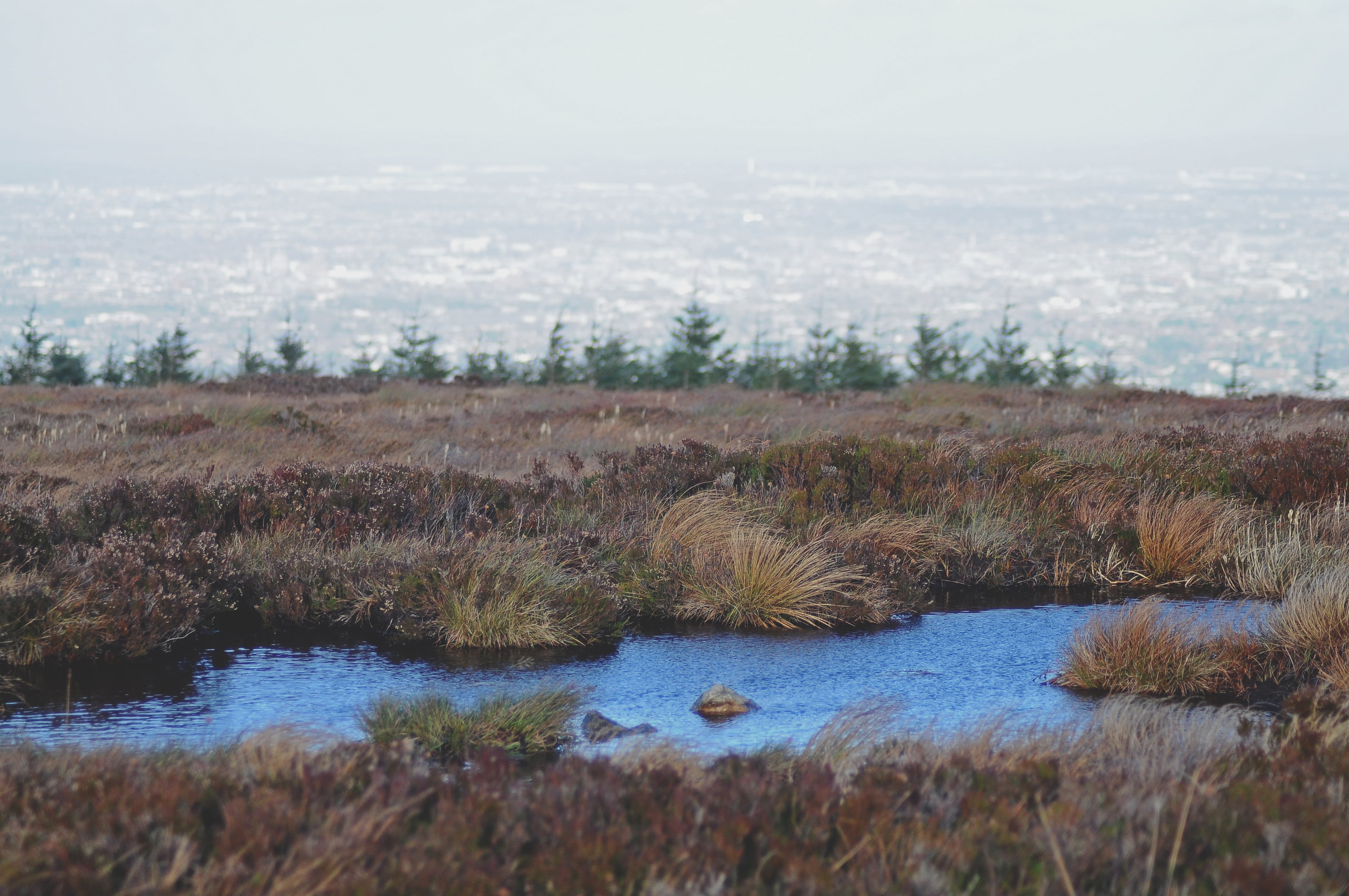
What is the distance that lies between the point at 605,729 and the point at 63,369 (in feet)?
86.5

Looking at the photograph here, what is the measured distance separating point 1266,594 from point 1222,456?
9.47ft

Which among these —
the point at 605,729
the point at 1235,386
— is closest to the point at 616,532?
the point at 605,729

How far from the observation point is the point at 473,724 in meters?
5.07

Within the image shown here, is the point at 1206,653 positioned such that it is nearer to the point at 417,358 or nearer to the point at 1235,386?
the point at 1235,386

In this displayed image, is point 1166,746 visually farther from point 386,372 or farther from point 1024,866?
point 386,372

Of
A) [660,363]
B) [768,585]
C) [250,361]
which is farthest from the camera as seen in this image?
[660,363]

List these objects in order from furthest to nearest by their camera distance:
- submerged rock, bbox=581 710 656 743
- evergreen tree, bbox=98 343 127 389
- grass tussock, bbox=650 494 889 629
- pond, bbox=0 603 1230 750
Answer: evergreen tree, bbox=98 343 127 389 < grass tussock, bbox=650 494 889 629 < pond, bbox=0 603 1230 750 < submerged rock, bbox=581 710 656 743

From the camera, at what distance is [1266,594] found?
26.9 ft

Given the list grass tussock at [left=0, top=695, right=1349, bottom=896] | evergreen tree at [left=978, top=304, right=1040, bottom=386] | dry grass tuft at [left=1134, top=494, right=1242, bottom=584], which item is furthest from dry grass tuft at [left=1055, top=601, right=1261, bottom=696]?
evergreen tree at [left=978, top=304, right=1040, bottom=386]

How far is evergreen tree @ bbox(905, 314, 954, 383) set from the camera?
1196 inches

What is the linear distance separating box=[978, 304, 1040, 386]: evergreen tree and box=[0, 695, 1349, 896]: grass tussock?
2603 centimetres

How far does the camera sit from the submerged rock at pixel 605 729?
5242 millimetres

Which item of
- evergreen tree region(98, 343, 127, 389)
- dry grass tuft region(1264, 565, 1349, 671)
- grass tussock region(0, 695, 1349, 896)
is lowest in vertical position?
evergreen tree region(98, 343, 127, 389)

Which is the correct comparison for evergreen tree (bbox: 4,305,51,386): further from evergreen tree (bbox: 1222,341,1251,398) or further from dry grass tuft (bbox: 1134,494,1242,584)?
evergreen tree (bbox: 1222,341,1251,398)
